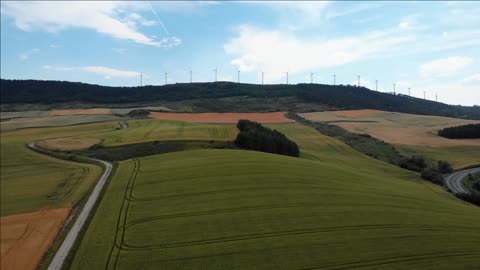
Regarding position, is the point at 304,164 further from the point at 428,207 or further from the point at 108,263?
the point at 108,263

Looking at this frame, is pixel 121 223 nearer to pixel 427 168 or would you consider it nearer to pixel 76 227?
pixel 76 227

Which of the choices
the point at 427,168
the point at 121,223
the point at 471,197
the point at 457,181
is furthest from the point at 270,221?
the point at 427,168

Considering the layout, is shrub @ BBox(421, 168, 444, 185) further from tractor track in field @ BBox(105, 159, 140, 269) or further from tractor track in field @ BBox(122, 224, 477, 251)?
tractor track in field @ BBox(105, 159, 140, 269)

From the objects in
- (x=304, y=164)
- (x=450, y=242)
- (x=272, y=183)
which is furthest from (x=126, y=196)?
(x=450, y=242)

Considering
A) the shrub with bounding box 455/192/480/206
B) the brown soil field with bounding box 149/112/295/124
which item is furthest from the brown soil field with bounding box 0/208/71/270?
the brown soil field with bounding box 149/112/295/124

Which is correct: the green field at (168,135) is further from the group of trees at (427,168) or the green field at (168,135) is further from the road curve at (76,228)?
the group of trees at (427,168)

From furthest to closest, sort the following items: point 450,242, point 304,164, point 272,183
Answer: point 304,164, point 272,183, point 450,242
